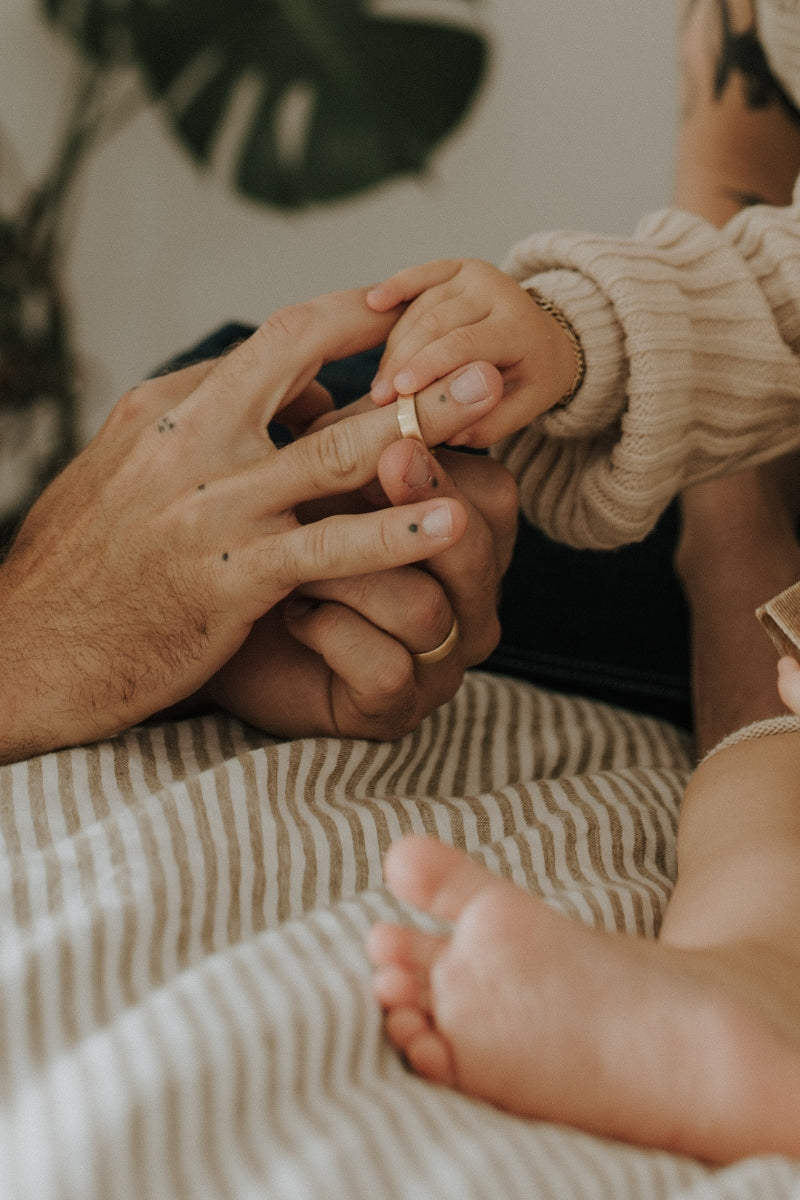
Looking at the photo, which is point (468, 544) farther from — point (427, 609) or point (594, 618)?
point (594, 618)

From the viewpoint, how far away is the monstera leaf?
1.98m

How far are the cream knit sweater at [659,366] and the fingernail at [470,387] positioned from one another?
0.11m

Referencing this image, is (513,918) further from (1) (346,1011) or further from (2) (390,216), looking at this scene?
(2) (390,216)

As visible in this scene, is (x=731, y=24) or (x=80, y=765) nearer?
(x=80, y=765)

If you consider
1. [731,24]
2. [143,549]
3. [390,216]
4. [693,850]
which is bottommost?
[693,850]

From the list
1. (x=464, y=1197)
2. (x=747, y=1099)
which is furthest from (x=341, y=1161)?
(x=747, y=1099)

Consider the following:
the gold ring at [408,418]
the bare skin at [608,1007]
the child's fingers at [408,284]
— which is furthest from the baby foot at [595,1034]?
the child's fingers at [408,284]

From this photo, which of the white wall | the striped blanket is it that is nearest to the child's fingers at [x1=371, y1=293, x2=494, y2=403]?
the striped blanket

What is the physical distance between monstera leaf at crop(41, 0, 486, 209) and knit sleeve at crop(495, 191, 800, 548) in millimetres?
1466

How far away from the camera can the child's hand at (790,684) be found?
51 cm

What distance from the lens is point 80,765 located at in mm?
562

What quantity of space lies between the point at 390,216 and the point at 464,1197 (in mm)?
2135

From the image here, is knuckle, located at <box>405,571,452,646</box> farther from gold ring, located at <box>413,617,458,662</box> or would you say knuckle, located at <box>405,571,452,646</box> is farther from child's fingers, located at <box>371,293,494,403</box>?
child's fingers, located at <box>371,293,494,403</box>

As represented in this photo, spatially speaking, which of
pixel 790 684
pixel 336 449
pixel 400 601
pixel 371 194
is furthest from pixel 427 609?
pixel 371 194
